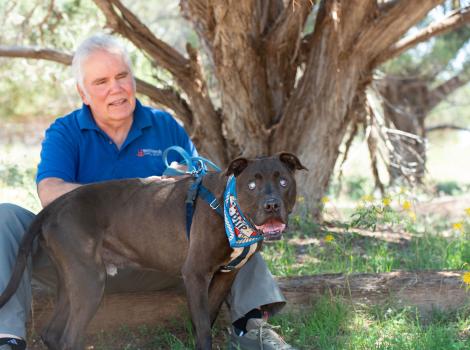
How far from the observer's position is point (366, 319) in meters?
4.54

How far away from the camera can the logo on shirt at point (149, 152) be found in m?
4.58

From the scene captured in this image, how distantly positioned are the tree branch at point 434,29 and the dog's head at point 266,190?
350 cm

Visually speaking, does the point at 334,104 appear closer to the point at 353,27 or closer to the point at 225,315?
the point at 353,27

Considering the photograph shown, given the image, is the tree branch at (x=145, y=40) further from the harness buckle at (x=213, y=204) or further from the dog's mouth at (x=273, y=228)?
the dog's mouth at (x=273, y=228)

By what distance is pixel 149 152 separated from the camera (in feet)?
15.1

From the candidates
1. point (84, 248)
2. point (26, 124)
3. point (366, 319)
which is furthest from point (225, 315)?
point (26, 124)

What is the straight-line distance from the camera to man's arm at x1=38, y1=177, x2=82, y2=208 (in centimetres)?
415

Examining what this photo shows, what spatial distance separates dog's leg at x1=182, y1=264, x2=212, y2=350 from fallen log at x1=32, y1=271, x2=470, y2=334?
0.82m

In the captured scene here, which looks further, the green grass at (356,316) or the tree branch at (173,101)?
the tree branch at (173,101)

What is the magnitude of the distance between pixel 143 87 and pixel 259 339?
374 cm

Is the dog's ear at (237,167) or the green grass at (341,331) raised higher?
the dog's ear at (237,167)

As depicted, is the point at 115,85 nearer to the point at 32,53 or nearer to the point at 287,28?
the point at 287,28

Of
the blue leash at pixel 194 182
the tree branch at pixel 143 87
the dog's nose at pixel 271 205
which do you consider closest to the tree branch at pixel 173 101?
the tree branch at pixel 143 87

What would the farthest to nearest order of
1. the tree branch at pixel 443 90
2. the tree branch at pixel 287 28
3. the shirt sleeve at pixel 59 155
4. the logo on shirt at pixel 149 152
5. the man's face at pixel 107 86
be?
1. the tree branch at pixel 443 90
2. the tree branch at pixel 287 28
3. the logo on shirt at pixel 149 152
4. the man's face at pixel 107 86
5. the shirt sleeve at pixel 59 155
